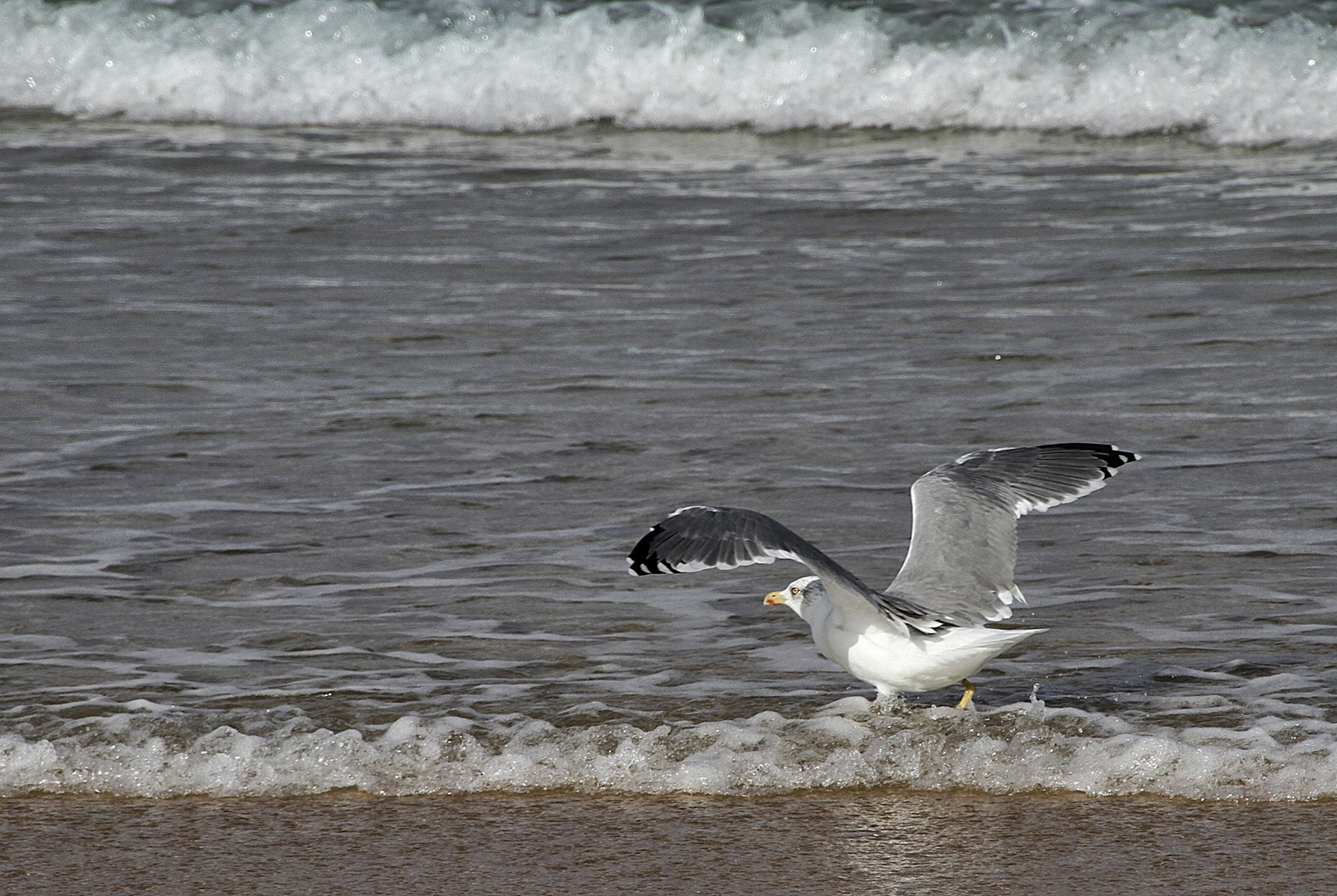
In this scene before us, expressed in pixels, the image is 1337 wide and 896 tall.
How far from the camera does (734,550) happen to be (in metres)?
4.32

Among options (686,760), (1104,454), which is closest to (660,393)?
(1104,454)

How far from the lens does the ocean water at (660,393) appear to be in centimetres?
441

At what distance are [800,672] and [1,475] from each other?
125 inches

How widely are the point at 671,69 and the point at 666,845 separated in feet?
38.0

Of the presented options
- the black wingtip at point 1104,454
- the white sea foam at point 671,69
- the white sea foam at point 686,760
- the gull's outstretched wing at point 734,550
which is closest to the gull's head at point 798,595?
the gull's outstretched wing at point 734,550

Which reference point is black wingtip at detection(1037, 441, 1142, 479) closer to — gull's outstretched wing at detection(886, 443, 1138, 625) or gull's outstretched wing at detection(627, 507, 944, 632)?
gull's outstretched wing at detection(886, 443, 1138, 625)

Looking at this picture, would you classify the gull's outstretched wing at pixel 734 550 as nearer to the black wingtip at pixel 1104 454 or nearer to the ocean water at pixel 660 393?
the ocean water at pixel 660 393

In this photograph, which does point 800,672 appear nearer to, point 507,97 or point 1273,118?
point 1273,118

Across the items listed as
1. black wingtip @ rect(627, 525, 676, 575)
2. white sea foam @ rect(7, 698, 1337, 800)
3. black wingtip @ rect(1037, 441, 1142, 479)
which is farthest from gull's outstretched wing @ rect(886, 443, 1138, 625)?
black wingtip @ rect(627, 525, 676, 575)

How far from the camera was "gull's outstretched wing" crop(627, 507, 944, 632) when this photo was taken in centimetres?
424

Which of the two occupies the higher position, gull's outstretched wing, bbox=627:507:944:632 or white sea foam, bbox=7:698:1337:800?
gull's outstretched wing, bbox=627:507:944:632

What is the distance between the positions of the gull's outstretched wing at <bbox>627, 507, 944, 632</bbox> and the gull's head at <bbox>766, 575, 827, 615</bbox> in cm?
40

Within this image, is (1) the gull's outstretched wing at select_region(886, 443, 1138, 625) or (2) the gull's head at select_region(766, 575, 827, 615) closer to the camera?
(1) the gull's outstretched wing at select_region(886, 443, 1138, 625)

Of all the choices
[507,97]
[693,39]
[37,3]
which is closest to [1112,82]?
[693,39]
